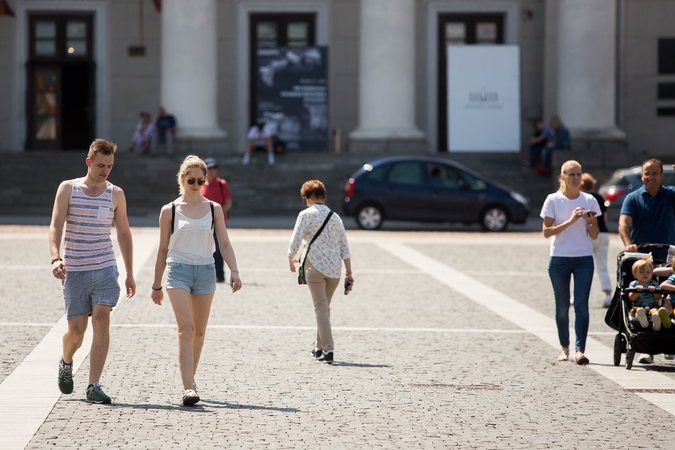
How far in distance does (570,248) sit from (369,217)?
1673 cm

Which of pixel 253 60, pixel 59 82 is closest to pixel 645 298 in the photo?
pixel 253 60

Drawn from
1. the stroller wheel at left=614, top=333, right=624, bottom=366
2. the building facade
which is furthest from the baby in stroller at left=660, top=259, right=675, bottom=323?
the building facade

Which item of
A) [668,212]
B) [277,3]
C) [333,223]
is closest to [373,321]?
[333,223]

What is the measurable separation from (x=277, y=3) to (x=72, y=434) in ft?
107

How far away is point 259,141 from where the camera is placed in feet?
109

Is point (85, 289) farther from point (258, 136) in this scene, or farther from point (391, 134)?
point (391, 134)

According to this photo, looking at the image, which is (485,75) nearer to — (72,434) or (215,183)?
(215,183)

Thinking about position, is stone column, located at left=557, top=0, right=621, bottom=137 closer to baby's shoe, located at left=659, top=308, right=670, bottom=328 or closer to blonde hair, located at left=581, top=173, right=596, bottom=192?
blonde hair, located at left=581, top=173, right=596, bottom=192

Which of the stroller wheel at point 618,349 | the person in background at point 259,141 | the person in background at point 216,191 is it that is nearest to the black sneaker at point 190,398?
the stroller wheel at point 618,349

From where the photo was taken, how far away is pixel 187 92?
33.6m

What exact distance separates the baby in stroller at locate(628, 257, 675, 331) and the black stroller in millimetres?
48

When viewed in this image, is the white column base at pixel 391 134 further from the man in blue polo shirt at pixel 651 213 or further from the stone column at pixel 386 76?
the man in blue polo shirt at pixel 651 213

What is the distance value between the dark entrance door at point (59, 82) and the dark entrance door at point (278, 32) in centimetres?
524

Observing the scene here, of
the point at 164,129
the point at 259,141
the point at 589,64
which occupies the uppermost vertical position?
the point at 589,64
